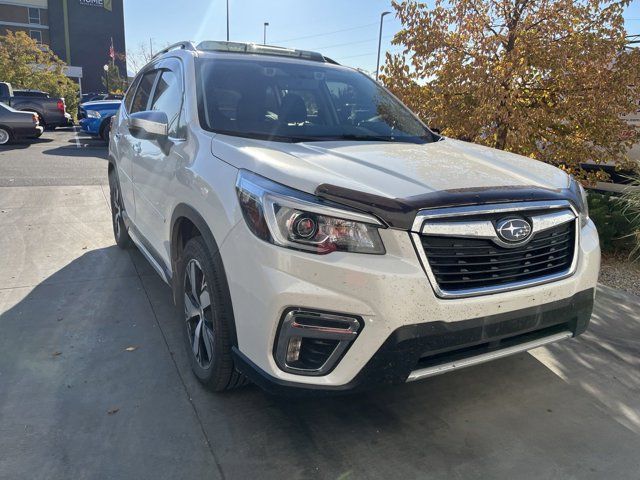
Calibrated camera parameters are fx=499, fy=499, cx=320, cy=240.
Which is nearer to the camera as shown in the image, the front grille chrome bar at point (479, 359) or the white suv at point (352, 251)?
the white suv at point (352, 251)

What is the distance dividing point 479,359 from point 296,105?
1.94 metres

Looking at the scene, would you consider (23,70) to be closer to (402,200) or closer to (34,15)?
(34,15)

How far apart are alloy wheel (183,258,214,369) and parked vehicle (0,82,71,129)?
18454 millimetres

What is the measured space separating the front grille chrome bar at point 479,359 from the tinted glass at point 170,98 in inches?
77.5

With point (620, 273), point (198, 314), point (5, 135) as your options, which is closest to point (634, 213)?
point (620, 273)

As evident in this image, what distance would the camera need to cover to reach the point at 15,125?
14406 mm

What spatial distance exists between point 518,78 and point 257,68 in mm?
3095

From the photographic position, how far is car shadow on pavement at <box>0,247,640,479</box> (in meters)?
2.25

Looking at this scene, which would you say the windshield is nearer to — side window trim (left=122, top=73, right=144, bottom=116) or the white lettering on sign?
side window trim (left=122, top=73, right=144, bottom=116)

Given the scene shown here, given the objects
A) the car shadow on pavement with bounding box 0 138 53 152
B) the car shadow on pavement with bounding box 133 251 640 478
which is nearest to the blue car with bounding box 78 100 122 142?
the car shadow on pavement with bounding box 0 138 53 152

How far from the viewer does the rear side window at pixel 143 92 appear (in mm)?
4079

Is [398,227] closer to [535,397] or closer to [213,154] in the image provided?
[213,154]

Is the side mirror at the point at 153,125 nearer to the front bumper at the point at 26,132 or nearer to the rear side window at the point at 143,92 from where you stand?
the rear side window at the point at 143,92

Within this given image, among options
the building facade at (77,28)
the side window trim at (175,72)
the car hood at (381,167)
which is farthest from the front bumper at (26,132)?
the building facade at (77,28)
